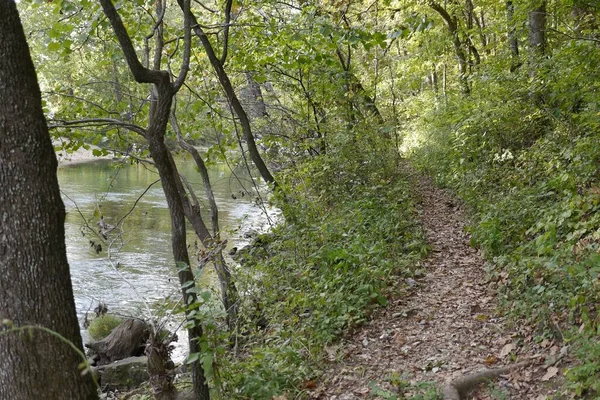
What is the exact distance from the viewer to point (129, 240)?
6863 millimetres

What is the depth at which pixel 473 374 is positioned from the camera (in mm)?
4289

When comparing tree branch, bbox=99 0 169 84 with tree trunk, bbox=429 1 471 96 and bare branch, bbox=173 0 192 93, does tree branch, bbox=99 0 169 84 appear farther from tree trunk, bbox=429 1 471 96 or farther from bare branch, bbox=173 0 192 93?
tree trunk, bbox=429 1 471 96

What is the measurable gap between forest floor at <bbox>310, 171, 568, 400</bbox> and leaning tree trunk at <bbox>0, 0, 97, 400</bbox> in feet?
7.81

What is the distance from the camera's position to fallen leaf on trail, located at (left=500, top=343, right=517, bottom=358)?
4.59 metres

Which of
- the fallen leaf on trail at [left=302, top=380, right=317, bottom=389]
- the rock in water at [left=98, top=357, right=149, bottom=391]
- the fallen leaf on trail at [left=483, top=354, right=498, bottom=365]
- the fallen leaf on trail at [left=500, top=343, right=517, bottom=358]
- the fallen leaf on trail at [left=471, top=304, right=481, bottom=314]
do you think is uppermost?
the fallen leaf on trail at [left=471, top=304, right=481, bottom=314]

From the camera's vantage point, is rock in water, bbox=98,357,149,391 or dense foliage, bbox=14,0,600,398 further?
rock in water, bbox=98,357,149,391

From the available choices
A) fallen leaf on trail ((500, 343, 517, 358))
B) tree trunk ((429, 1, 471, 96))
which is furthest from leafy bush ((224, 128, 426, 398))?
tree trunk ((429, 1, 471, 96))

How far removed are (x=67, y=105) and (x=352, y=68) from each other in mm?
8174

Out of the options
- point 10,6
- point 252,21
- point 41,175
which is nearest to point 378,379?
point 41,175

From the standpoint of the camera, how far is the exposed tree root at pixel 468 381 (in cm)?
405

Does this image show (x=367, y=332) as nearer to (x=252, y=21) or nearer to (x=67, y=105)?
(x=67, y=105)

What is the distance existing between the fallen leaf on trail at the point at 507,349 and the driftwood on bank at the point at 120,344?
6581mm

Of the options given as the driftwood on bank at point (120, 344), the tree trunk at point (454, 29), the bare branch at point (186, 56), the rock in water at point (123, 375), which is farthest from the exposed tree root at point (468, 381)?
the tree trunk at point (454, 29)

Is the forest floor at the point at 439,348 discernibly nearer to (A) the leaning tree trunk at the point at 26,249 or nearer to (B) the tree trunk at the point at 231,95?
(A) the leaning tree trunk at the point at 26,249
